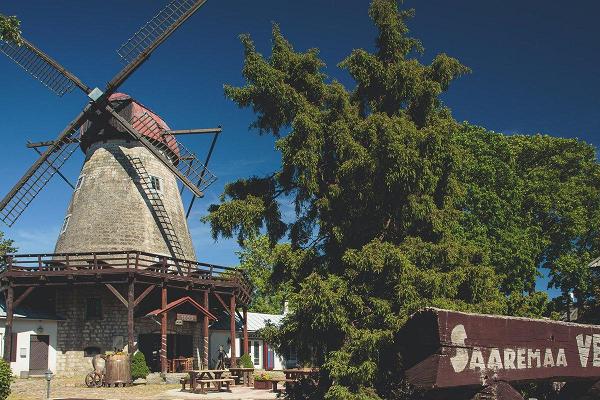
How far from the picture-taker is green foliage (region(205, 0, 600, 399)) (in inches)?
520

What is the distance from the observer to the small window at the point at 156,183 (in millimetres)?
32281

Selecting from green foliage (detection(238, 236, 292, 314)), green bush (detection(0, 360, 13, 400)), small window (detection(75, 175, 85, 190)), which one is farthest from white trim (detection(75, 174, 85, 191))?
green bush (detection(0, 360, 13, 400))

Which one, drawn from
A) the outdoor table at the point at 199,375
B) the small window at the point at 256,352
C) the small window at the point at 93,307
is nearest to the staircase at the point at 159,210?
the small window at the point at 93,307

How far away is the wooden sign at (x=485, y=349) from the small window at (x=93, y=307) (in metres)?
25.6

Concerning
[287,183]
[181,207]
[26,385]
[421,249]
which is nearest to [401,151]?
[421,249]

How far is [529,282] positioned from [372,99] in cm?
1744

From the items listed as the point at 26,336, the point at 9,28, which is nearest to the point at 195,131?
the point at 26,336

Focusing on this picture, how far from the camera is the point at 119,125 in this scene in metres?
32.1

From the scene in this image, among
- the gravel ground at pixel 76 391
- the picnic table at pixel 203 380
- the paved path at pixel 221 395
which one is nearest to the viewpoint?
the paved path at pixel 221 395

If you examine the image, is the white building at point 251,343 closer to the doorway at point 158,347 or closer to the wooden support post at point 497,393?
the doorway at point 158,347

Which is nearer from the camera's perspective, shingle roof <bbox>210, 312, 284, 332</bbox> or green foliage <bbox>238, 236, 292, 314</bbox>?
shingle roof <bbox>210, 312, 284, 332</bbox>

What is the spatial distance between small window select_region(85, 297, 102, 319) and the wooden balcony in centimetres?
186

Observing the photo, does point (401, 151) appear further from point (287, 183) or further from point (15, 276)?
point (15, 276)

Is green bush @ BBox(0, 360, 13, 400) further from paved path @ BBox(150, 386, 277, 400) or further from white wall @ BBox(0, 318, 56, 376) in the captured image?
white wall @ BBox(0, 318, 56, 376)
